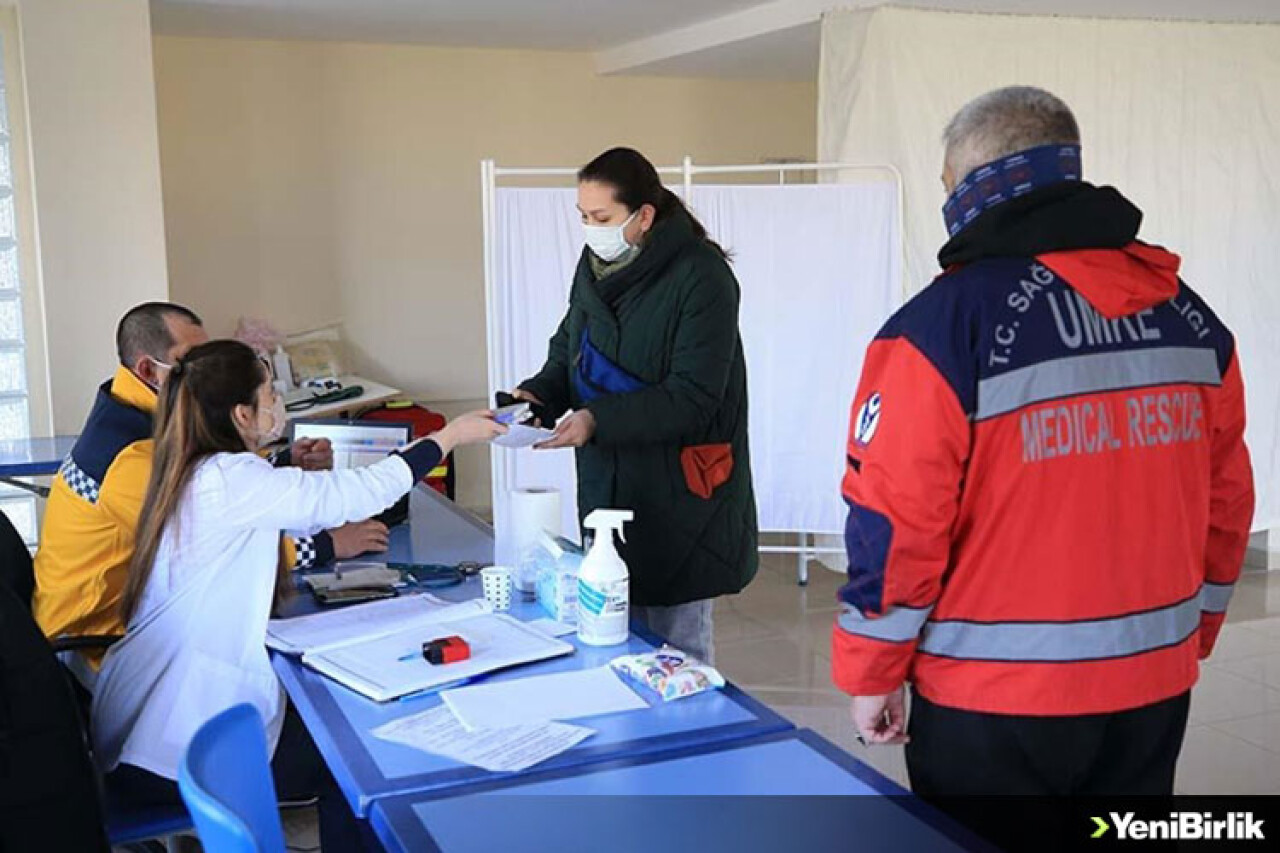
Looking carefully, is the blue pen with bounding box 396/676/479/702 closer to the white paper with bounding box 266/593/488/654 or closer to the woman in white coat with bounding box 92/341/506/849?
the white paper with bounding box 266/593/488/654

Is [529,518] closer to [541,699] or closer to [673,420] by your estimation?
[673,420]

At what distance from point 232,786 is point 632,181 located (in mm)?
1411

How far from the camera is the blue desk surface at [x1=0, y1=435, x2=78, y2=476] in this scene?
3.61 metres

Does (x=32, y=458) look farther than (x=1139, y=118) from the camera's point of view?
No

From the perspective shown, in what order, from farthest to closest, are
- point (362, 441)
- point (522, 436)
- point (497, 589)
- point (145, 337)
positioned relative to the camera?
point (362, 441), point (145, 337), point (522, 436), point (497, 589)

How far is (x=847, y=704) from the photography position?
11.8ft

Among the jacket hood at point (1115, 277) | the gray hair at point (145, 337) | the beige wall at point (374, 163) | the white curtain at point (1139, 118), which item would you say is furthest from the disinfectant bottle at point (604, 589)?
the beige wall at point (374, 163)

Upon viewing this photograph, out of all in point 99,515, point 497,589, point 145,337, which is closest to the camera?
point 497,589

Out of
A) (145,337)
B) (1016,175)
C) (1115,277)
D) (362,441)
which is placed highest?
(1016,175)

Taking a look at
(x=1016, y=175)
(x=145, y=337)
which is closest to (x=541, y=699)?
(x=1016, y=175)

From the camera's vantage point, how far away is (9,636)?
64.2 inches

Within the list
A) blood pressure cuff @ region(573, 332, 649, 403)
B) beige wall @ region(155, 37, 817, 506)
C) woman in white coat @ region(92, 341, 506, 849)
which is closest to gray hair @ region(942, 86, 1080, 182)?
blood pressure cuff @ region(573, 332, 649, 403)

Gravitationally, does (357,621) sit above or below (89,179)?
below

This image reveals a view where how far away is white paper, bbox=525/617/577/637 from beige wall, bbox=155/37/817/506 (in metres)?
4.50
